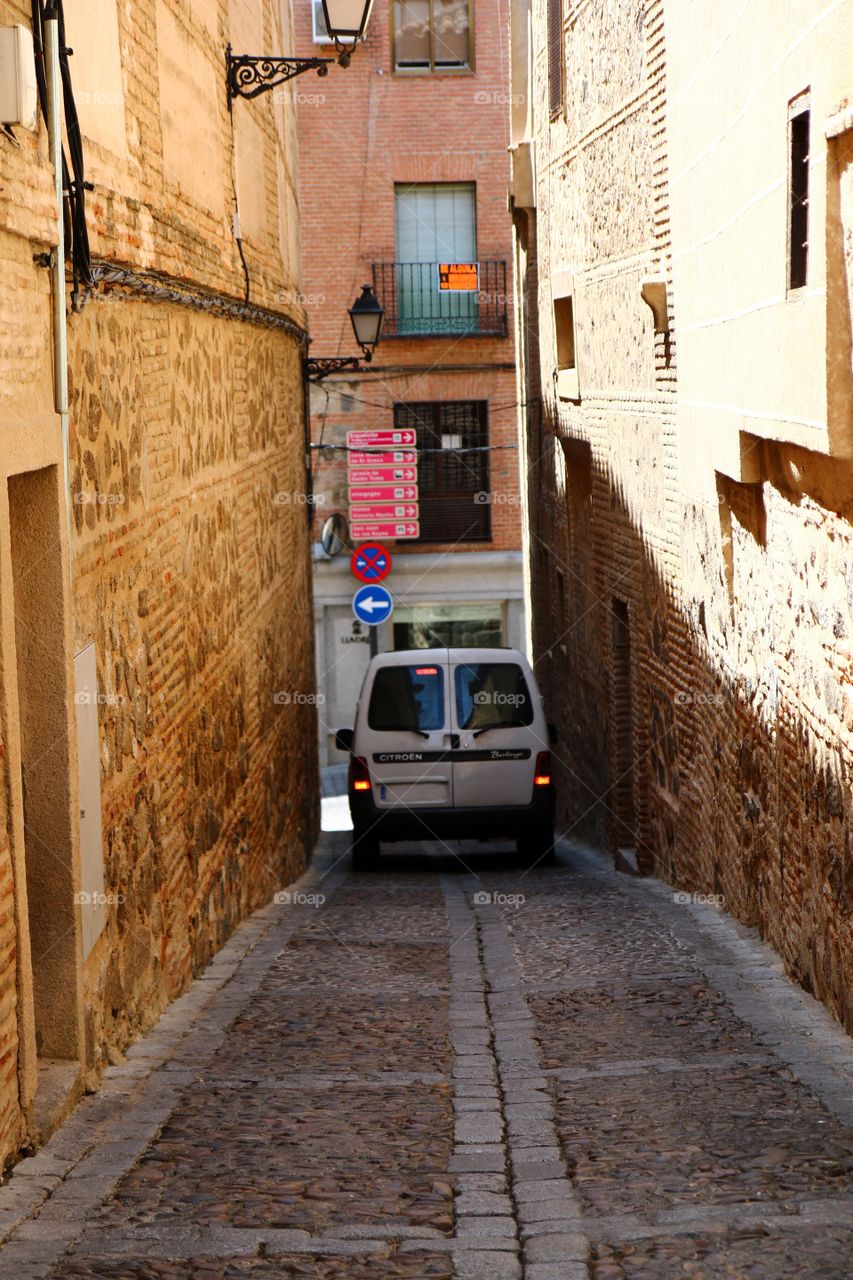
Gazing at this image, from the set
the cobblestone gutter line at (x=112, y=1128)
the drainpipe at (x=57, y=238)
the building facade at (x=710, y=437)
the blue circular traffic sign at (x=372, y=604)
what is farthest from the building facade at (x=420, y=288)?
the drainpipe at (x=57, y=238)

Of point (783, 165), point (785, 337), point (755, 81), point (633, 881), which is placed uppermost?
point (755, 81)

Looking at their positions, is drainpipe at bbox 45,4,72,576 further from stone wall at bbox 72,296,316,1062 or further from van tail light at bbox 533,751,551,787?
van tail light at bbox 533,751,551,787

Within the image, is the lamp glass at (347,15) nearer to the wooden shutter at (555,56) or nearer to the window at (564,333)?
the wooden shutter at (555,56)

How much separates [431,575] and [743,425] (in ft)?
61.5

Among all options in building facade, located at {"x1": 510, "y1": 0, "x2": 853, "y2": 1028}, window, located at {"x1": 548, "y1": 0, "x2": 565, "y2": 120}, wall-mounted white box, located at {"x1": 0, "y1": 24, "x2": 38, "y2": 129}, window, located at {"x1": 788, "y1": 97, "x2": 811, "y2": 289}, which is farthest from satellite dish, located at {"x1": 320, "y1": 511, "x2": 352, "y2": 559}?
wall-mounted white box, located at {"x1": 0, "y1": 24, "x2": 38, "y2": 129}

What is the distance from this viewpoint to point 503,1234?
4488 mm

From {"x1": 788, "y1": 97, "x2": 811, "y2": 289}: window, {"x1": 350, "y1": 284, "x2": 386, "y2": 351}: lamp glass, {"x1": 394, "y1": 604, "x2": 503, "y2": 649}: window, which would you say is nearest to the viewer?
{"x1": 788, "y1": 97, "x2": 811, "y2": 289}: window

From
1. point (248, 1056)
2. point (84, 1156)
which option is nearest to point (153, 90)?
point (248, 1056)

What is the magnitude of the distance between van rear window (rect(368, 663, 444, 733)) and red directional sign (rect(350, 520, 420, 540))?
886cm

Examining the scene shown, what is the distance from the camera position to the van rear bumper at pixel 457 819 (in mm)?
13016

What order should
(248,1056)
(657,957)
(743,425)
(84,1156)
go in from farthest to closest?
(657,957) < (743,425) < (248,1056) < (84,1156)

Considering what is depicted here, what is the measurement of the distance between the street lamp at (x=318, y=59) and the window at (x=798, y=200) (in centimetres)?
405

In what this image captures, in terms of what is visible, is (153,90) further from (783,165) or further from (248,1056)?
(248,1056)

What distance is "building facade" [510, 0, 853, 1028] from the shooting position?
635 centimetres
